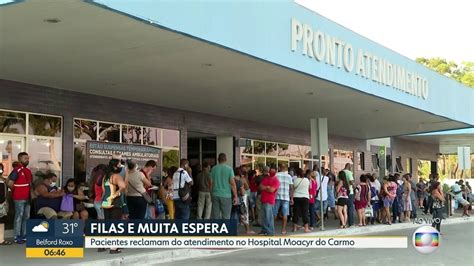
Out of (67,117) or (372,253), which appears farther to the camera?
(67,117)

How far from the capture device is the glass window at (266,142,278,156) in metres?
21.3

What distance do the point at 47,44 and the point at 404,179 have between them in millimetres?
13073

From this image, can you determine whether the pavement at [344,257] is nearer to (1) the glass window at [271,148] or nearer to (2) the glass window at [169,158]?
(2) the glass window at [169,158]

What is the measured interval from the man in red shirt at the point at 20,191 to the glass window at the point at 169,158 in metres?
5.65

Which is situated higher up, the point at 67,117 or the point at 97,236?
the point at 67,117

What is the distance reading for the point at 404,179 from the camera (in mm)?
18438

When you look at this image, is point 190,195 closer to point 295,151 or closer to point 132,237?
point 132,237

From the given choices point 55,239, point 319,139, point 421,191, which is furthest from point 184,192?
point 421,191

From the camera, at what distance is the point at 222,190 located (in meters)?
12.2

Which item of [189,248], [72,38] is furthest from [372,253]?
[72,38]

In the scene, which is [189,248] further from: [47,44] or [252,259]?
[47,44]

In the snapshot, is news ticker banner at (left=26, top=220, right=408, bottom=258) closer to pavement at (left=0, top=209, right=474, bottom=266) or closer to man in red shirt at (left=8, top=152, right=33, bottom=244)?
pavement at (left=0, top=209, right=474, bottom=266)

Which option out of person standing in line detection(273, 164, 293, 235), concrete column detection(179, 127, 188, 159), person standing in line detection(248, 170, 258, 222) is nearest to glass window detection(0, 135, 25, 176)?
concrete column detection(179, 127, 188, 159)

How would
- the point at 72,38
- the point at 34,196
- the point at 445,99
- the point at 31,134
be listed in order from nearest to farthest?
the point at 72,38 < the point at 34,196 < the point at 31,134 < the point at 445,99
